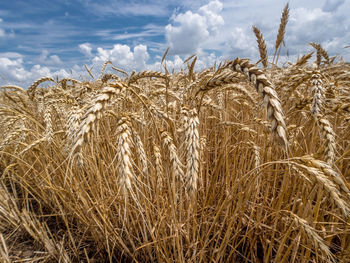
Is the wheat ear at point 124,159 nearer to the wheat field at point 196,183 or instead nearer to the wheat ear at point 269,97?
the wheat field at point 196,183

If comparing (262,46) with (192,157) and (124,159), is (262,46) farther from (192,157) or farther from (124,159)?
(124,159)

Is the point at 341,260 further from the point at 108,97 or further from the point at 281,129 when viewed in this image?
the point at 108,97

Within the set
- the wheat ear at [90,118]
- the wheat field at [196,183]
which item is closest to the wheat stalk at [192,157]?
the wheat field at [196,183]

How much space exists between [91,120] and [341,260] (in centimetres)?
156

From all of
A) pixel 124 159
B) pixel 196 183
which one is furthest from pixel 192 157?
pixel 124 159

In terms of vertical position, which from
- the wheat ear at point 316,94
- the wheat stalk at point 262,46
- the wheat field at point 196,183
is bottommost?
the wheat field at point 196,183

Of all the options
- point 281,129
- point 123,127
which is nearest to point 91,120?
point 123,127

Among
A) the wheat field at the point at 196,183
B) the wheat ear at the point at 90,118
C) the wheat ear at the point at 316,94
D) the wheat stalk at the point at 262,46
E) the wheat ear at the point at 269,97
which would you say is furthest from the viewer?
the wheat stalk at the point at 262,46

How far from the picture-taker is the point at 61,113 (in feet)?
7.66

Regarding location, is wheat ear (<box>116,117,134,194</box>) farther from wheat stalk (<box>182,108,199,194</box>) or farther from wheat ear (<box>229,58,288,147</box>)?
wheat ear (<box>229,58,288,147</box>)

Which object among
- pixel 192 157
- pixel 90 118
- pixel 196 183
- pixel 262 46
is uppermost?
pixel 262 46

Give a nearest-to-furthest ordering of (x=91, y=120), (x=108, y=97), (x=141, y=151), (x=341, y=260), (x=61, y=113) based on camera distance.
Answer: (x=91, y=120) → (x=108, y=97) → (x=341, y=260) → (x=141, y=151) → (x=61, y=113)

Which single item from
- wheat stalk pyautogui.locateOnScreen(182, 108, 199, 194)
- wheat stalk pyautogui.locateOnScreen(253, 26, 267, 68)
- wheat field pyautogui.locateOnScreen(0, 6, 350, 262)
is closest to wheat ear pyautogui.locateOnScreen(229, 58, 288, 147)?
wheat field pyautogui.locateOnScreen(0, 6, 350, 262)

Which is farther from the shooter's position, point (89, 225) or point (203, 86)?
point (89, 225)
